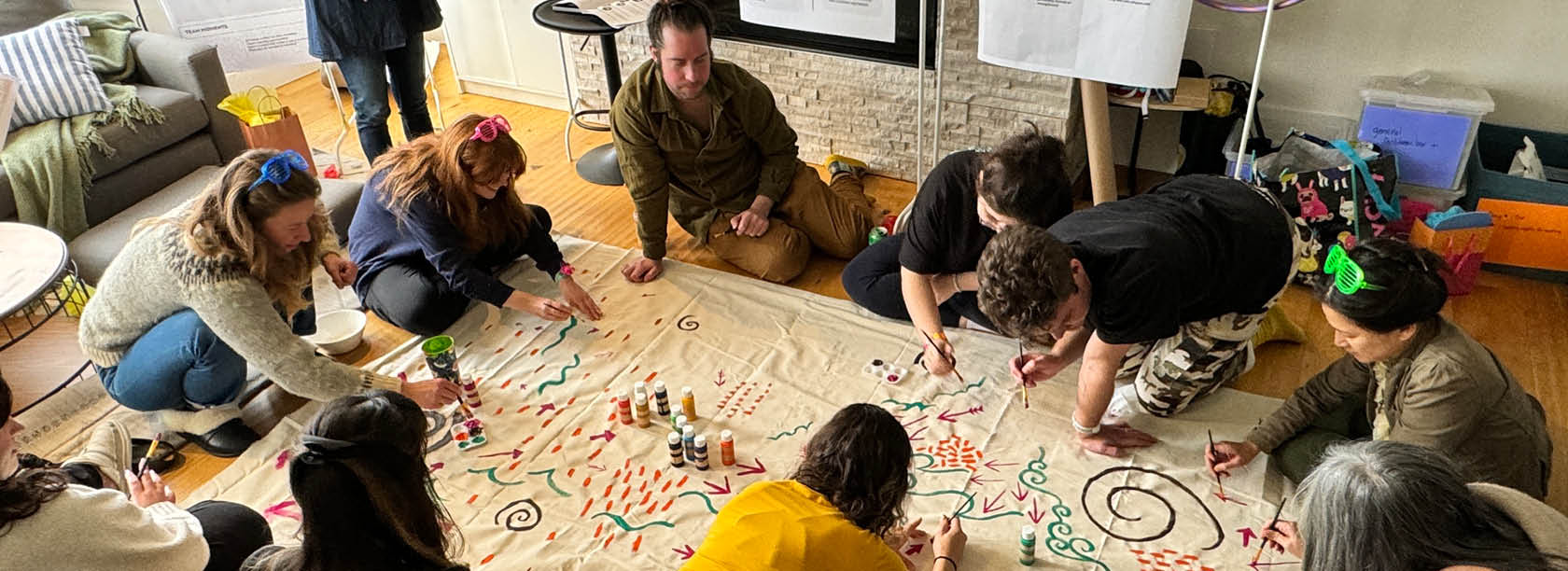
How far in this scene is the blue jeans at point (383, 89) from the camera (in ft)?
11.2

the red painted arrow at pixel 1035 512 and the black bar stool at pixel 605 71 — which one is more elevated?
the black bar stool at pixel 605 71

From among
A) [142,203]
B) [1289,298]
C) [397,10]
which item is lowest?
[1289,298]

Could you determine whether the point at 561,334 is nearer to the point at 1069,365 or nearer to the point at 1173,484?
the point at 1069,365

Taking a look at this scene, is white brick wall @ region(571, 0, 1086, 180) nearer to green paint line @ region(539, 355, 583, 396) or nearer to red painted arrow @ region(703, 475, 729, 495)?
green paint line @ region(539, 355, 583, 396)

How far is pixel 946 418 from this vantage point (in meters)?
2.39

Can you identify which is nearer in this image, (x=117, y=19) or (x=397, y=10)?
(x=397, y=10)

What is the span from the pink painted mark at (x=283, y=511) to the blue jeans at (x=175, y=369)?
342mm

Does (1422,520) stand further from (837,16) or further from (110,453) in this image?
(837,16)

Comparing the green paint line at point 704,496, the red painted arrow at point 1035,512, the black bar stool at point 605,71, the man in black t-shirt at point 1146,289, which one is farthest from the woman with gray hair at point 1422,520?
the black bar stool at point 605,71

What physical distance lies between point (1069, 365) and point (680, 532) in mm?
1095

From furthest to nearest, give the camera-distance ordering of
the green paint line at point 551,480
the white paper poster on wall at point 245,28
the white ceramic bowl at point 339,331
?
the white paper poster on wall at point 245,28, the white ceramic bowl at point 339,331, the green paint line at point 551,480

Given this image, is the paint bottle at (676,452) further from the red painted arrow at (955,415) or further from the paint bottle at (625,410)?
the red painted arrow at (955,415)

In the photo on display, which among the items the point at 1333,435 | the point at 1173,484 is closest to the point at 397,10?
the point at 1173,484

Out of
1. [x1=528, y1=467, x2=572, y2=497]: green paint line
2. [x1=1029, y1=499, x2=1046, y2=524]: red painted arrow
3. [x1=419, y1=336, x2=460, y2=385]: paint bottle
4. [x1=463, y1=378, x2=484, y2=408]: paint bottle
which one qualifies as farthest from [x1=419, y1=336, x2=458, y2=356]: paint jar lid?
[x1=1029, y1=499, x2=1046, y2=524]: red painted arrow
